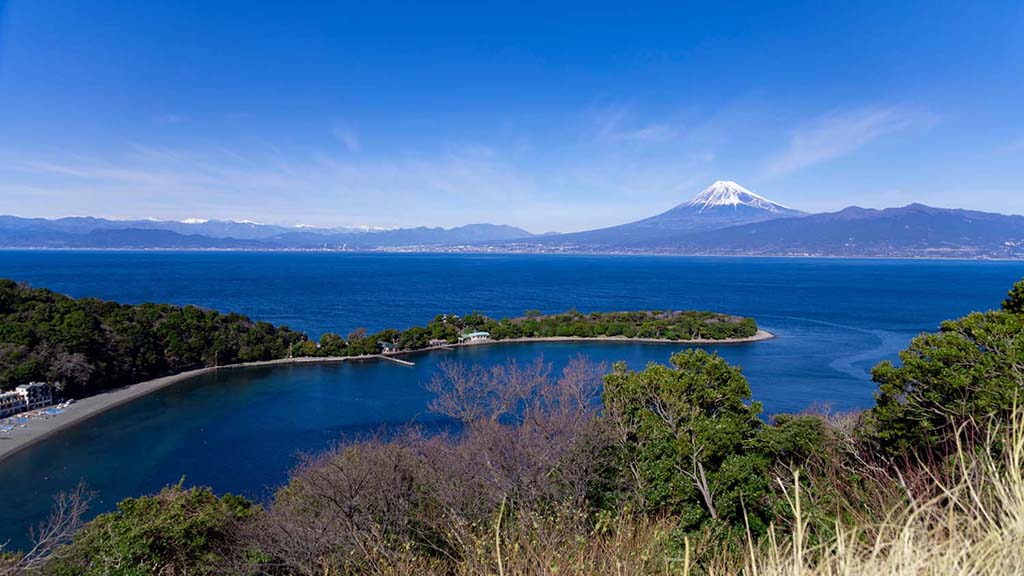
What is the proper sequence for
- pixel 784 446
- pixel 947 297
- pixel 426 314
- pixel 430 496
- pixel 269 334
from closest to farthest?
pixel 430 496, pixel 784 446, pixel 269 334, pixel 426 314, pixel 947 297

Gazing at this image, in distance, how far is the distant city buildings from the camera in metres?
14.6

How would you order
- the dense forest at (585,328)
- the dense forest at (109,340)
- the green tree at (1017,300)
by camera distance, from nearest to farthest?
the green tree at (1017,300)
the dense forest at (109,340)
the dense forest at (585,328)

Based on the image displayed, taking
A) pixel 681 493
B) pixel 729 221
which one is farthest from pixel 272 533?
pixel 729 221

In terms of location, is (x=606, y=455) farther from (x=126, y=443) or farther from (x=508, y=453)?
(x=126, y=443)

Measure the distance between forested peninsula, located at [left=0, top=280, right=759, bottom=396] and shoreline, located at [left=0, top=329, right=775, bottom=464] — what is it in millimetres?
268

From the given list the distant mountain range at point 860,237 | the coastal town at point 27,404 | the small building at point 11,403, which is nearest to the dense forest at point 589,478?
the coastal town at point 27,404

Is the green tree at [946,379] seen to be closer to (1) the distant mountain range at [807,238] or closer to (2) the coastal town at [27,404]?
(2) the coastal town at [27,404]

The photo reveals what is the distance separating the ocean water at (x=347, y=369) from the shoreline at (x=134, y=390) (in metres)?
0.39

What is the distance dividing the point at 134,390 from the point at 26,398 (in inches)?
119

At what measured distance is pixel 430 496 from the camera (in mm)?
5504

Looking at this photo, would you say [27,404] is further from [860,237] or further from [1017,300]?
[860,237]

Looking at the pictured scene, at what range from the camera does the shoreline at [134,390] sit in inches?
520

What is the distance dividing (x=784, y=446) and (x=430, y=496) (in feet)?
13.3

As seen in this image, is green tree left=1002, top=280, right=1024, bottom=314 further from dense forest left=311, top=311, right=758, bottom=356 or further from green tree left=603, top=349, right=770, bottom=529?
dense forest left=311, top=311, right=758, bottom=356
